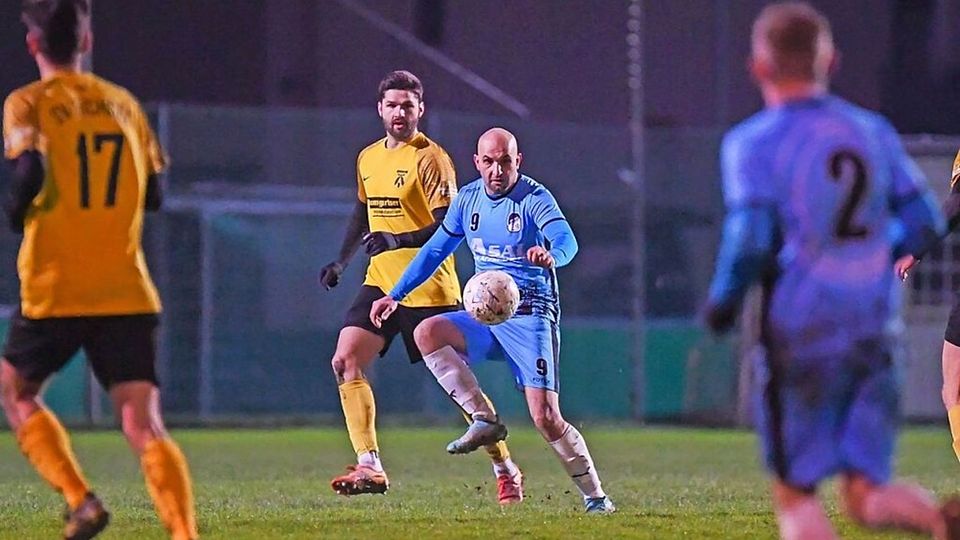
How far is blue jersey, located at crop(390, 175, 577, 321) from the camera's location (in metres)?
9.74

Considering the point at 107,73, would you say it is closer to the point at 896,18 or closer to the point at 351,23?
the point at 351,23

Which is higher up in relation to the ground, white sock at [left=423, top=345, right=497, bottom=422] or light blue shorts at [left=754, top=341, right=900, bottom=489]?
light blue shorts at [left=754, top=341, right=900, bottom=489]

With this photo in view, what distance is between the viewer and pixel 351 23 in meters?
25.6

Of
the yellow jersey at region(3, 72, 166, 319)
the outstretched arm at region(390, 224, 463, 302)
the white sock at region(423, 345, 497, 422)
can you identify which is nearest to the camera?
the yellow jersey at region(3, 72, 166, 319)

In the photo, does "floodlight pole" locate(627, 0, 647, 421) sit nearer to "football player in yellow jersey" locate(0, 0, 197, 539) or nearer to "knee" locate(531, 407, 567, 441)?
"knee" locate(531, 407, 567, 441)

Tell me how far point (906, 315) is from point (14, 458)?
36.0ft

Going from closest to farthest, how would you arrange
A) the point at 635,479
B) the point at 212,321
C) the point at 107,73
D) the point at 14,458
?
the point at 635,479, the point at 14,458, the point at 212,321, the point at 107,73

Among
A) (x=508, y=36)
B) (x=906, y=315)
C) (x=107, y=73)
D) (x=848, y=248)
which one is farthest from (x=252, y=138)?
(x=848, y=248)

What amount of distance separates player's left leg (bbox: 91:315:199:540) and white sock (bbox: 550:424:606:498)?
293cm

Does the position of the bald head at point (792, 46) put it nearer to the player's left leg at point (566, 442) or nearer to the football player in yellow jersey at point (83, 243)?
the football player in yellow jersey at point (83, 243)

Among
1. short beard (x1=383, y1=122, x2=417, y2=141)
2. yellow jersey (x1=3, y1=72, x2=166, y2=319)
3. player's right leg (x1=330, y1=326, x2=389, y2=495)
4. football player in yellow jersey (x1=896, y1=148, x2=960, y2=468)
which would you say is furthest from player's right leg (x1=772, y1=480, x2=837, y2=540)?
short beard (x1=383, y1=122, x2=417, y2=141)

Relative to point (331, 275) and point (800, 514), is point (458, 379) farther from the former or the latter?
point (800, 514)

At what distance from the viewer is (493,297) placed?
9562 millimetres

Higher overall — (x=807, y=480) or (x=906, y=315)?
(x=807, y=480)
